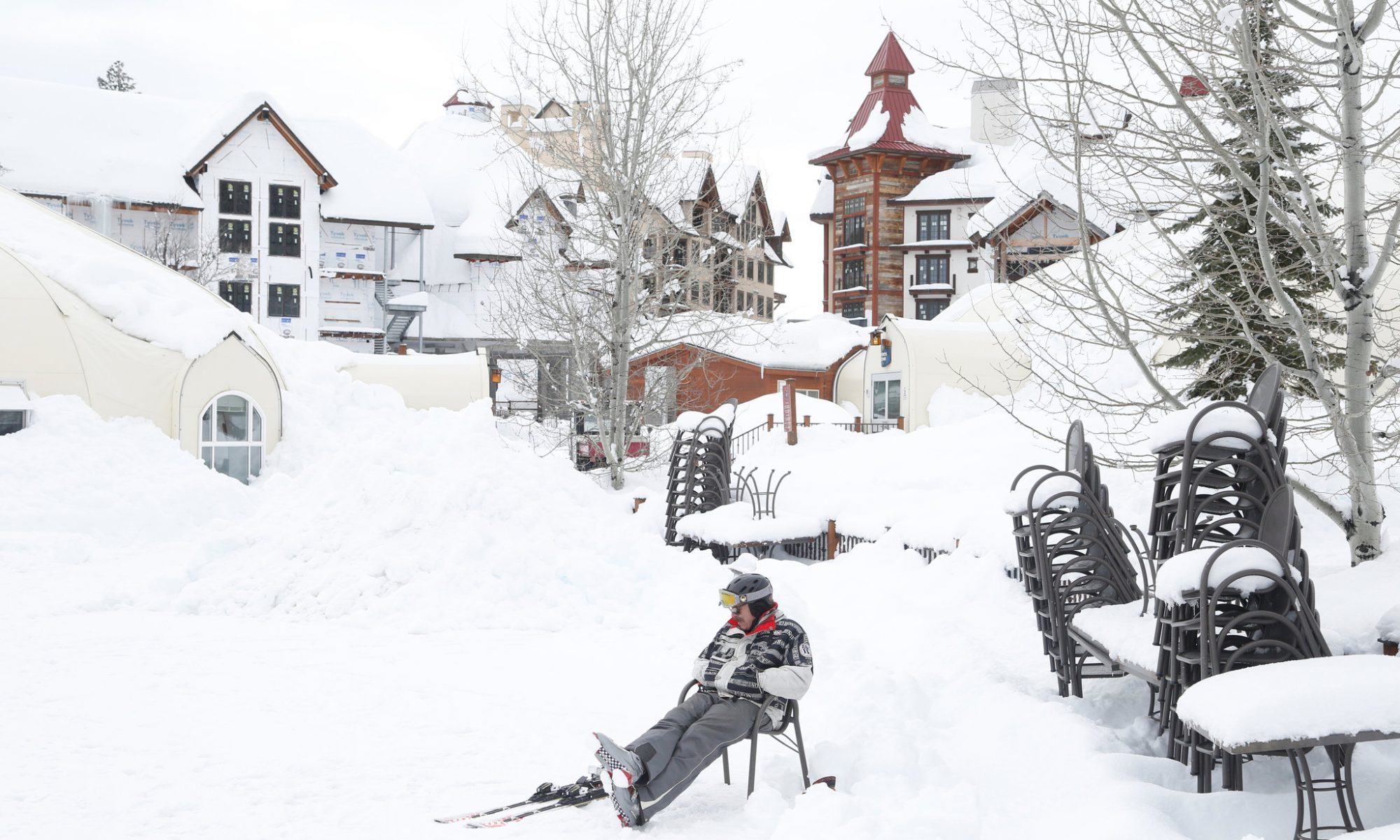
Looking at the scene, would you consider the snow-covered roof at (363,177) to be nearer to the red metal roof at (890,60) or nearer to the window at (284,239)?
the window at (284,239)

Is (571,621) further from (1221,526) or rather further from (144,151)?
(144,151)

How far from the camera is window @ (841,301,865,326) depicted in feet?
150

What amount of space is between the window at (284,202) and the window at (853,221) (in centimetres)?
2200

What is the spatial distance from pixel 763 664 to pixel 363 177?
1639 inches

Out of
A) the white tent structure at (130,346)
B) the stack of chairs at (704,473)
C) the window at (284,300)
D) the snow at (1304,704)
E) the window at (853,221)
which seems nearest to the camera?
the snow at (1304,704)

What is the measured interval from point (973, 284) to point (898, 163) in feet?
23.9

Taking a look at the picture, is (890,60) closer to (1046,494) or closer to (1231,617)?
(1046,494)

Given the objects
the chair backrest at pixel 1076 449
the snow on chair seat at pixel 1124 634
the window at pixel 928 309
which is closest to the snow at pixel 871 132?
the window at pixel 928 309

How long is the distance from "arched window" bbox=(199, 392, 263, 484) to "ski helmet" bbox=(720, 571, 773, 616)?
1700 centimetres

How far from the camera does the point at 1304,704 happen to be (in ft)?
12.9

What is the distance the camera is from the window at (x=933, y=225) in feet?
143

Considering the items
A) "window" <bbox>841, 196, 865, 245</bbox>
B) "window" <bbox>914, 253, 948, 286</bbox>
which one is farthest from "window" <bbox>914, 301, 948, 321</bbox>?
"window" <bbox>841, 196, 865, 245</bbox>

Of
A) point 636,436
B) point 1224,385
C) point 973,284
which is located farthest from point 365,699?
point 973,284

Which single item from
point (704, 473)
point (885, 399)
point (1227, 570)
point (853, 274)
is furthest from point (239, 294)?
point (1227, 570)
